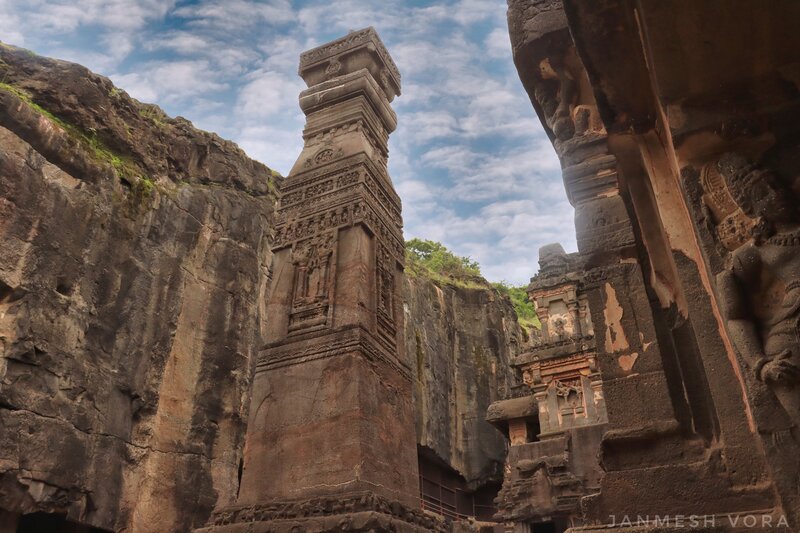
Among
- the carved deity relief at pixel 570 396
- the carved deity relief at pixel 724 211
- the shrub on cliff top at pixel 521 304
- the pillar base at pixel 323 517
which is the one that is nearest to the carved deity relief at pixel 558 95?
the carved deity relief at pixel 724 211

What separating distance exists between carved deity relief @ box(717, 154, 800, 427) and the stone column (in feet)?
9.27

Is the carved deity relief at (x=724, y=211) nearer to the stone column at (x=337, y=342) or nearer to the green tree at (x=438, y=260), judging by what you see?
the stone column at (x=337, y=342)

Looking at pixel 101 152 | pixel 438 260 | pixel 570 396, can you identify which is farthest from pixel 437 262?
pixel 101 152

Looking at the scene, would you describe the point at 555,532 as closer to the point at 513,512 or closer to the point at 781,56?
the point at 513,512

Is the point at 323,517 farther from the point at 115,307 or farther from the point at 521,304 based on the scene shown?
the point at 521,304

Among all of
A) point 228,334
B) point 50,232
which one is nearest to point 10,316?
point 50,232

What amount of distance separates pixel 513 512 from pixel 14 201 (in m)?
13.0

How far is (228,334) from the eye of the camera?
44.3 feet

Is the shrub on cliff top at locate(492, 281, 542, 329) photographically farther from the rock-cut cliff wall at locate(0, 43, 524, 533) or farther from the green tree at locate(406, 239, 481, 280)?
the rock-cut cliff wall at locate(0, 43, 524, 533)

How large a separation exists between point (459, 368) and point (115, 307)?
13.8m

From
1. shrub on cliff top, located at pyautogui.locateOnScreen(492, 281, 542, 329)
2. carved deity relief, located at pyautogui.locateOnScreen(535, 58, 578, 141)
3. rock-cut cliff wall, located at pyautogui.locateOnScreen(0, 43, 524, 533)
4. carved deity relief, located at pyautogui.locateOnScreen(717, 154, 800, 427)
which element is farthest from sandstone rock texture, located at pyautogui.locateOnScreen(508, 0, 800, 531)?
shrub on cliff top, located at pyautogui.locateOnScreen(492, 281, 542, 329)

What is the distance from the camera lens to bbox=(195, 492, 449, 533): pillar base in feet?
13.0

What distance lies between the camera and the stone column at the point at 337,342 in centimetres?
444

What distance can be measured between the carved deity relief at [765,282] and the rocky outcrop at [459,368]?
53.4 feet
